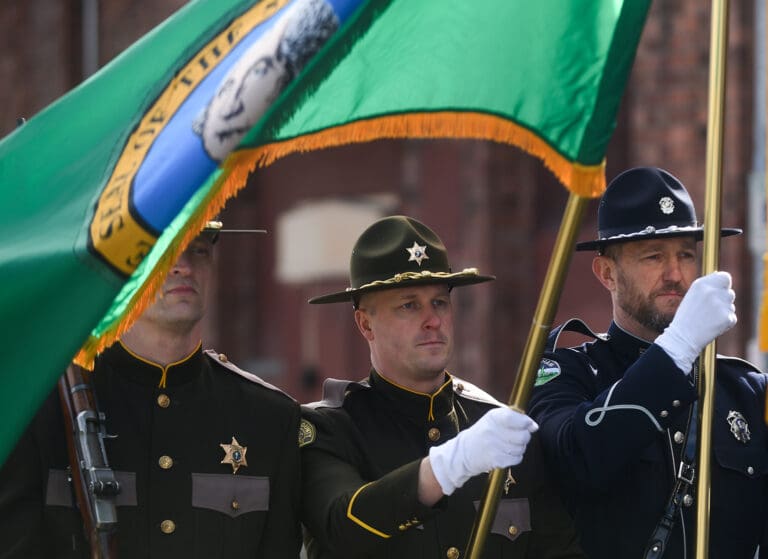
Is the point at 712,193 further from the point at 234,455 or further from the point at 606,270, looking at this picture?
the point at 234,455

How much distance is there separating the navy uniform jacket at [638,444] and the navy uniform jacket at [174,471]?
74 centimetres

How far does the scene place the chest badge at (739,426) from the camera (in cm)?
452

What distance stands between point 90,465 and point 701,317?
5.10ft

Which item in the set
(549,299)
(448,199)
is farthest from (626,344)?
(448,199)

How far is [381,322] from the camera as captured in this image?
4.54 m

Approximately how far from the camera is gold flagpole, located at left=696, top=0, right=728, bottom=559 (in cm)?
394

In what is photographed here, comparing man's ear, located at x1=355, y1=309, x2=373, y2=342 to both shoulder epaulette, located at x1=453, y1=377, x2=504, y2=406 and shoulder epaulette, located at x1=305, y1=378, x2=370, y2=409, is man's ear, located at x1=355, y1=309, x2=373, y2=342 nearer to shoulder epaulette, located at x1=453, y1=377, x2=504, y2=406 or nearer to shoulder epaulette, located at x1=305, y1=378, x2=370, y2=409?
shoulder epaulette, located at x1=305, y1=378, x2=370, y2=409

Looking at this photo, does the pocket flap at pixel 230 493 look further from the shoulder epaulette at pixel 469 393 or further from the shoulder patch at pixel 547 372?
the shoulder patch at pixel 547 372

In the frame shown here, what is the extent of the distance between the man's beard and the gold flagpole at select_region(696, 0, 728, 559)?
0.50 meters

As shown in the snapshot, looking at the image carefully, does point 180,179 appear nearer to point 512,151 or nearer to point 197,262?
point 197,262

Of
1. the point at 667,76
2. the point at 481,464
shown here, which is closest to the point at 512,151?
the point at 667,76

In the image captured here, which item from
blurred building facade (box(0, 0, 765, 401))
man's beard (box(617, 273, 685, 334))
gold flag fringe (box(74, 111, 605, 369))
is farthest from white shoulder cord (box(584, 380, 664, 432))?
blurred building facade (box(0, 0, 765, 401))

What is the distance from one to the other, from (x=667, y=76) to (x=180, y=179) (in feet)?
20.9

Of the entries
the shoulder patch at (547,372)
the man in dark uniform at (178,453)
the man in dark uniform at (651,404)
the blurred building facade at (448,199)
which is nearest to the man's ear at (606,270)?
the man in dark uniform at (651,404)
